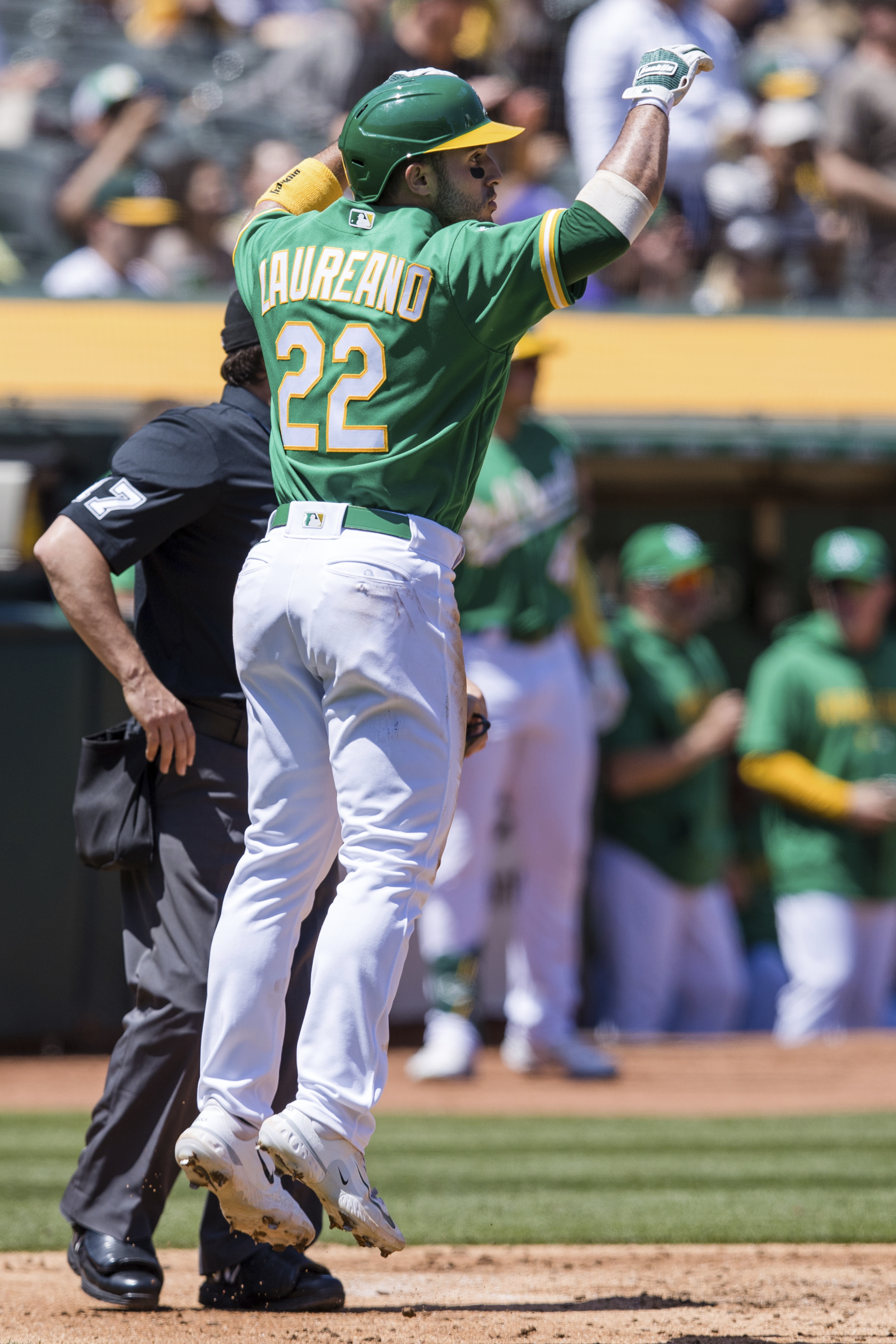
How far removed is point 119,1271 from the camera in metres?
3.18

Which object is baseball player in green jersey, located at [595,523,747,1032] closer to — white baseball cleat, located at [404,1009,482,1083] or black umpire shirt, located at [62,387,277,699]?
white baseball cleat, located at [404,1009,482,1083]

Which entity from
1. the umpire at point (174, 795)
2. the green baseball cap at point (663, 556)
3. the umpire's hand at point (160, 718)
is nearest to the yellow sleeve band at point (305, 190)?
the umpire at point (174, 795)

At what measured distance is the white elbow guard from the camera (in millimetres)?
2678

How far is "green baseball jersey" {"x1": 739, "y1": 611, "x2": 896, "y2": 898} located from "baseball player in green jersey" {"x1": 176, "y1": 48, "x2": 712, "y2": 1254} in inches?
199

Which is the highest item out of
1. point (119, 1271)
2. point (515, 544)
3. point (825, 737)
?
point (515, 544)

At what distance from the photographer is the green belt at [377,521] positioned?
9.20ft

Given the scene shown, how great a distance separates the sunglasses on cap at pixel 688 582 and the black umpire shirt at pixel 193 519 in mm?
4770

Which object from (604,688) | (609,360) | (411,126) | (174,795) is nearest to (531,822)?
(604,688)

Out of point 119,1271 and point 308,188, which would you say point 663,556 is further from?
point 119,1271

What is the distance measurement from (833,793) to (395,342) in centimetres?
532

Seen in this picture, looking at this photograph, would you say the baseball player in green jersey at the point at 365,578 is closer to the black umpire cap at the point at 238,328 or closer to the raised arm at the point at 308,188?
the raised arm at the point at 308,188

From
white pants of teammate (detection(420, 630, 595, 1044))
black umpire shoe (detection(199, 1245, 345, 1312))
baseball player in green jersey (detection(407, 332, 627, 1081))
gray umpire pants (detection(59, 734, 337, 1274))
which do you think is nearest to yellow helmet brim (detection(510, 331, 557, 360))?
baseball player in green jersey (detection(407, 332, 627, 1081))

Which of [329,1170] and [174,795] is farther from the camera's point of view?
[174,795]

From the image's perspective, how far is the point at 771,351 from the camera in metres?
8.70
